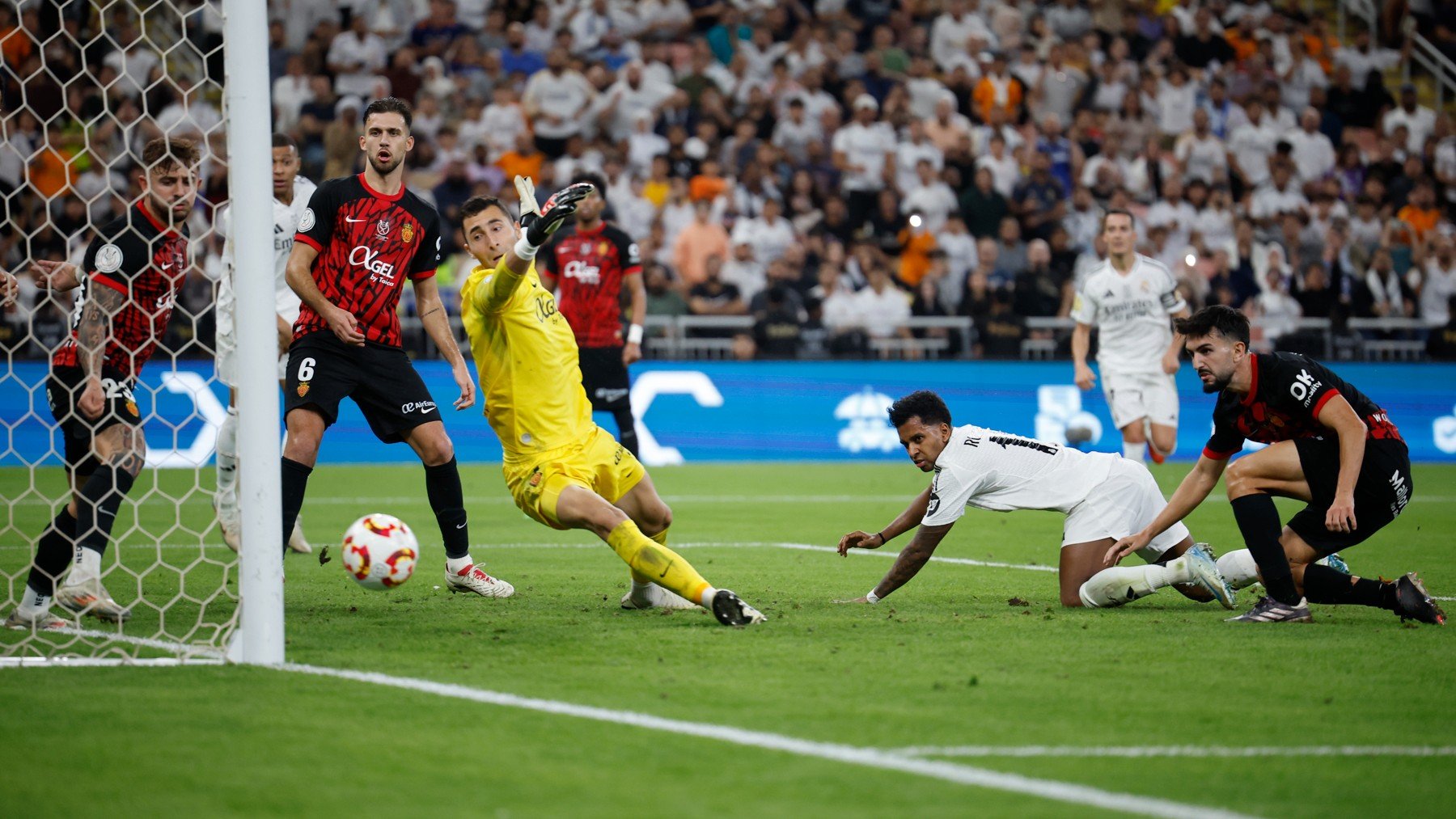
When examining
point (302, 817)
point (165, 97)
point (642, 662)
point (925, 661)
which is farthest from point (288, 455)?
point (165, 97)

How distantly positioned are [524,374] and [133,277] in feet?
5.76

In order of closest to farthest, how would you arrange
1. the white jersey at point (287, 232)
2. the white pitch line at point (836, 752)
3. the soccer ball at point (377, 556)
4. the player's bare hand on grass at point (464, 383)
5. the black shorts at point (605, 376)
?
the white pitch line at point (836, 752), the soccer ball at point (377, 556), the player's bare hand on grass at point (464, 383), the white jersey at point (287, 232), the black shorts at point (605, 376)

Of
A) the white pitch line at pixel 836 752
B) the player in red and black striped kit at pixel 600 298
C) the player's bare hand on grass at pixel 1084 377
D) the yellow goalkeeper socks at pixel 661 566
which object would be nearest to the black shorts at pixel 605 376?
the player in red and black striped kit at pixel 600 298

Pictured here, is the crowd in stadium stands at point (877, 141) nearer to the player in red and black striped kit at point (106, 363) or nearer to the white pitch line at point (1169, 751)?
the player in red and black striped kit at point (106, 363)

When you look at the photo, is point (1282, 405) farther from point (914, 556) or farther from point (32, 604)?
point (32, 604)

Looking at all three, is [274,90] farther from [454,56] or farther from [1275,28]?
[1275,28]

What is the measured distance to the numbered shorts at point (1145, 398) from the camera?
12.9 meters

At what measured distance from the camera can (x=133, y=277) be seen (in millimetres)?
6645

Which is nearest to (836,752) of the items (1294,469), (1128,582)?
(1128,582)

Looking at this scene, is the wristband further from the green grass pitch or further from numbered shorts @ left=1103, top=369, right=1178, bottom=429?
numbered shorts @ left=1103, top=369, right=1178, bottom=429

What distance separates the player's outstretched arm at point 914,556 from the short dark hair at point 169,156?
357 centimetres

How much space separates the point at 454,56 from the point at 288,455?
15.0 meters

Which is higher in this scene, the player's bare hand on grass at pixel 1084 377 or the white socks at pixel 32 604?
the player's bare hand on grass at pixel 1084 377

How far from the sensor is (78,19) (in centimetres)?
1431
